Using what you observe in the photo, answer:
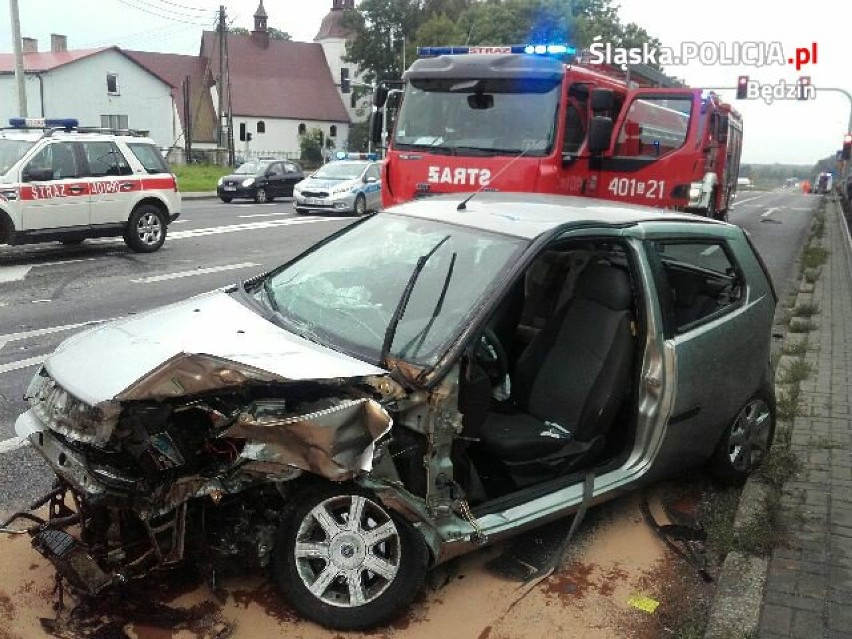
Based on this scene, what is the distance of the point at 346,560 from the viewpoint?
9.43 ft

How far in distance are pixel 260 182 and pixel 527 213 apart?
21.4m

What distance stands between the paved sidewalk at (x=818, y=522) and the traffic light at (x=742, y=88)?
21.2 meters

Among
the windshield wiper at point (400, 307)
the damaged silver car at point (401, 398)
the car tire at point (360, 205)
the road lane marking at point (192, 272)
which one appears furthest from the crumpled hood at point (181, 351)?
the car tire at point (360, 205)

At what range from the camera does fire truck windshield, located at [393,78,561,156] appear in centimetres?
901

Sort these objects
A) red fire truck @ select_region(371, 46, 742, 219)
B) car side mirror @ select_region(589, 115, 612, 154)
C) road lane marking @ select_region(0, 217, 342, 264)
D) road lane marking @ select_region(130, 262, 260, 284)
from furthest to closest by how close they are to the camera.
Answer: road lane marking @ select_region(0, 217, 342, 264) → road lane marking @ select_region(130, 262, 260, 284) → car side mirror @ select_region(589, 115, 612, 154) → red fire truck @ select_region(371, 46, 742, 219)

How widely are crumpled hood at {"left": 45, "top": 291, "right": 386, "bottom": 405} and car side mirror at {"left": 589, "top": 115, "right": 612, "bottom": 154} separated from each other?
21.5ft

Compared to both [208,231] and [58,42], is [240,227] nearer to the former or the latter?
[208,231]

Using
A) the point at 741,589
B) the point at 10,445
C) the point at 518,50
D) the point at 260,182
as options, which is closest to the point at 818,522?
the point at 741,589

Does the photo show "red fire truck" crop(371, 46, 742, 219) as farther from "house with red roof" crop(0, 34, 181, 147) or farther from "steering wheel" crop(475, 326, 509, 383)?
"house with red roof" crop(0, 34, 181, 147)

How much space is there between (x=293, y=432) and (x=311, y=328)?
799 millimetres

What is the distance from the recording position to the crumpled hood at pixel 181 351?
9.10ft

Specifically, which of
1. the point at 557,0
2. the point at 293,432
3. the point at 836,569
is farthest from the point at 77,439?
the point at 557,0

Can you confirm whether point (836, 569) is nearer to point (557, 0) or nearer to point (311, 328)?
point (311, 328)

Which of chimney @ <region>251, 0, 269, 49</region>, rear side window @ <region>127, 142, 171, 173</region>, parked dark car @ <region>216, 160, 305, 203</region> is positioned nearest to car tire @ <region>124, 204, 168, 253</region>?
rear side window @ <region>127, 142, 171, 173</region>
